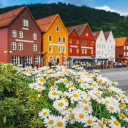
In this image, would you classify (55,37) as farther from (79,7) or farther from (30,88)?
(79,7)

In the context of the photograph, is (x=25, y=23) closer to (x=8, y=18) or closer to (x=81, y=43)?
(x=8, y=18)

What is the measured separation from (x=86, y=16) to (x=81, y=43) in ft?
206

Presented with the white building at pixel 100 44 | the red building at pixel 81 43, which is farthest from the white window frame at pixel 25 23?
the white building at pixel 100 44

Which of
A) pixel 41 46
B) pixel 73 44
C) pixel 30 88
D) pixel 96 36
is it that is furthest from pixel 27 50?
pixel 30 88

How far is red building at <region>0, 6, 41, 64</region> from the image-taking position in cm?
3950

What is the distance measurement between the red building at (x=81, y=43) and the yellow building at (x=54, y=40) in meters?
2.54

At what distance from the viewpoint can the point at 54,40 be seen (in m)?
48.6

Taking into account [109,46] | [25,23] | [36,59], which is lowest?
[36,59]

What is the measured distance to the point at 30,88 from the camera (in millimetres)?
3492

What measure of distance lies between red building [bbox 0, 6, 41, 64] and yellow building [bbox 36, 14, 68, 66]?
220 centimetres

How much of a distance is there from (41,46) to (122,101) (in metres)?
44.9

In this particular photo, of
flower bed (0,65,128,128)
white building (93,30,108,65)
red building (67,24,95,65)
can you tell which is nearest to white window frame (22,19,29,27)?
red building (67,24,95,65)

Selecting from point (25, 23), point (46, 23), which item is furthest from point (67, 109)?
point (46, 23)

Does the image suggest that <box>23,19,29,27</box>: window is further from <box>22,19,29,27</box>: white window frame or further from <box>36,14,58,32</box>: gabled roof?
<box>36,14,58,32</box>: gabled roof
